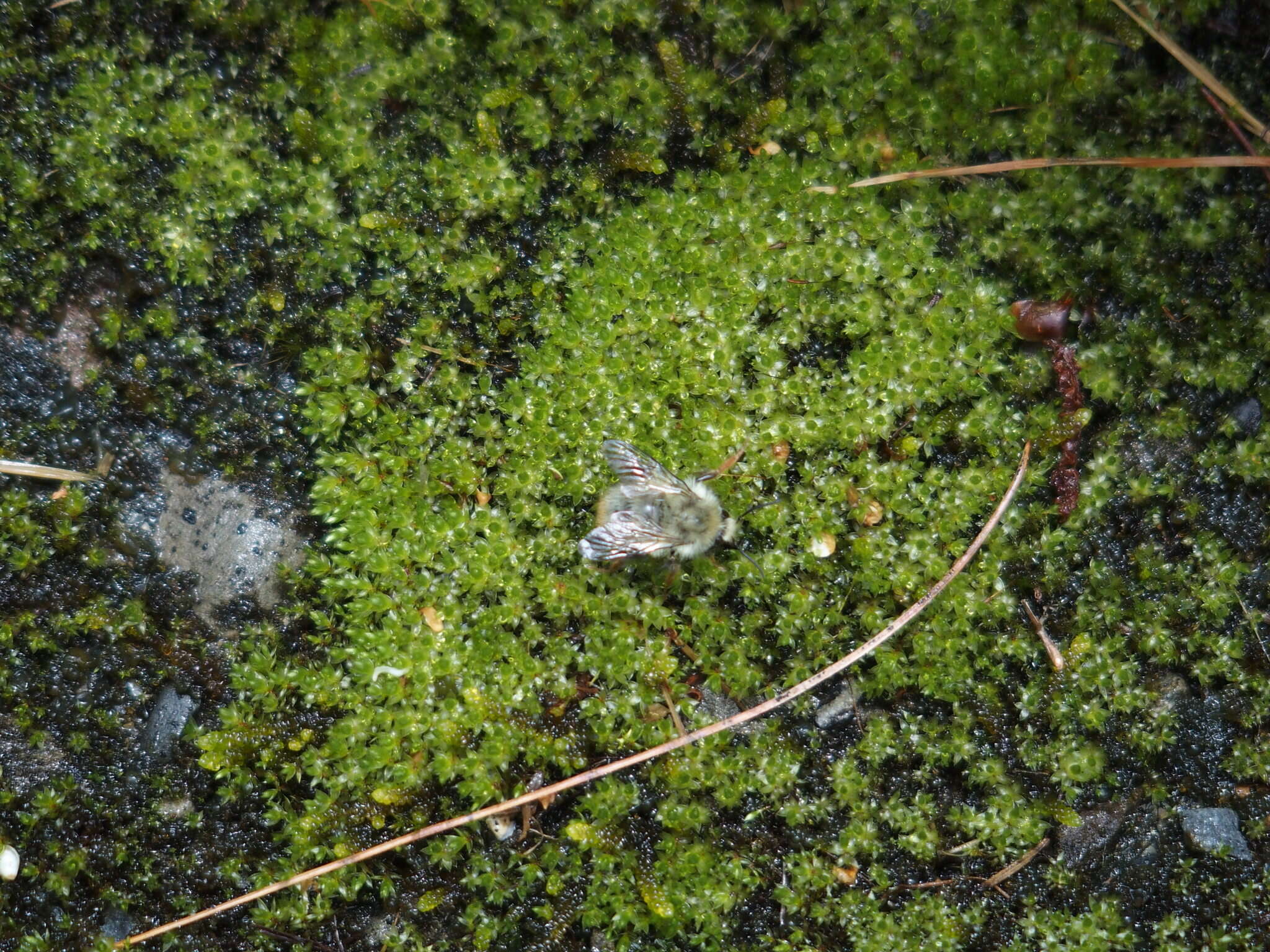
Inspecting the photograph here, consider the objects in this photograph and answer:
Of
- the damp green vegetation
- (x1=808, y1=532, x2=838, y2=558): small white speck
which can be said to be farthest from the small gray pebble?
(x1=808, y1=532, x2=838, y2=558): small white speck

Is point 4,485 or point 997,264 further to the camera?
point 997,264

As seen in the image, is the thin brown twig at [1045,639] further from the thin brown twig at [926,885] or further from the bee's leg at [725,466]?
the bee's leg at [725,466]

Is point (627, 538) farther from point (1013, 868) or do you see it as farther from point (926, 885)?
point (1013, 868)

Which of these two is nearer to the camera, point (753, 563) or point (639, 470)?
point (639, 470)

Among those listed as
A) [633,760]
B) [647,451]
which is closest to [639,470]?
[647,451]

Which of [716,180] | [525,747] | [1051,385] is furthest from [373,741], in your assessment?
[1051,385]

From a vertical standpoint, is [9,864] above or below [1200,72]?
below

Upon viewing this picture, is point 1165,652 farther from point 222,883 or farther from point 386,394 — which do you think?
point 222,883
